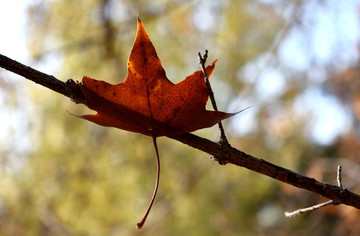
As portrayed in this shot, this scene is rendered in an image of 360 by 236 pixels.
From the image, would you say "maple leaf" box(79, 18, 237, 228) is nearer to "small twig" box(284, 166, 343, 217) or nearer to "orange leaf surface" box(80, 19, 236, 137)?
"orange leaf surface" box(80, 19, 236, 137)

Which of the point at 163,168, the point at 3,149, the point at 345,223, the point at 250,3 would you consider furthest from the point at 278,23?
the point at 3,149

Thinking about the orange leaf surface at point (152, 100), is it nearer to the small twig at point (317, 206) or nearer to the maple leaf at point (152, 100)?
the maple leaf at point (152, 100)

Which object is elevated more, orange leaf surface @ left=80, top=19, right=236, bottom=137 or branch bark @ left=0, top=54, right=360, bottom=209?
orange leaf surface @ left=80, top=19, right=236, bottom=137

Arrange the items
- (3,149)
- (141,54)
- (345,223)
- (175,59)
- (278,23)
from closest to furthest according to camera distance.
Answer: (141,54), (3,149), (175,59), (278,23), (345,223)

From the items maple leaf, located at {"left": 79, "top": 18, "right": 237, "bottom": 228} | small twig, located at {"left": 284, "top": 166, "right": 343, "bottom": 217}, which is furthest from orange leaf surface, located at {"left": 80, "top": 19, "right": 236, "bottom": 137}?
small twig, located at {"left": 284, "top": 166, "right": 343, "bottom": 217}

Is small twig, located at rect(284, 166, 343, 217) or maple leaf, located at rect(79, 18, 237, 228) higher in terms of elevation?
maple leaf, located at rect(79, 18, 237, 228)

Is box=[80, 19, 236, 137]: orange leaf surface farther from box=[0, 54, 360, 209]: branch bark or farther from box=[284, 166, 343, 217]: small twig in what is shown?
box=[284, 166, 343, 217]: small twig

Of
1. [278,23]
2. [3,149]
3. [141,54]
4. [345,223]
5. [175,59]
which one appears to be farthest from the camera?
[345,223]

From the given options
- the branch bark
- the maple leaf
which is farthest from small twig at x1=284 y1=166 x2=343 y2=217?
the maple leaf

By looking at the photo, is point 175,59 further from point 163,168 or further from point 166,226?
point 166,226
